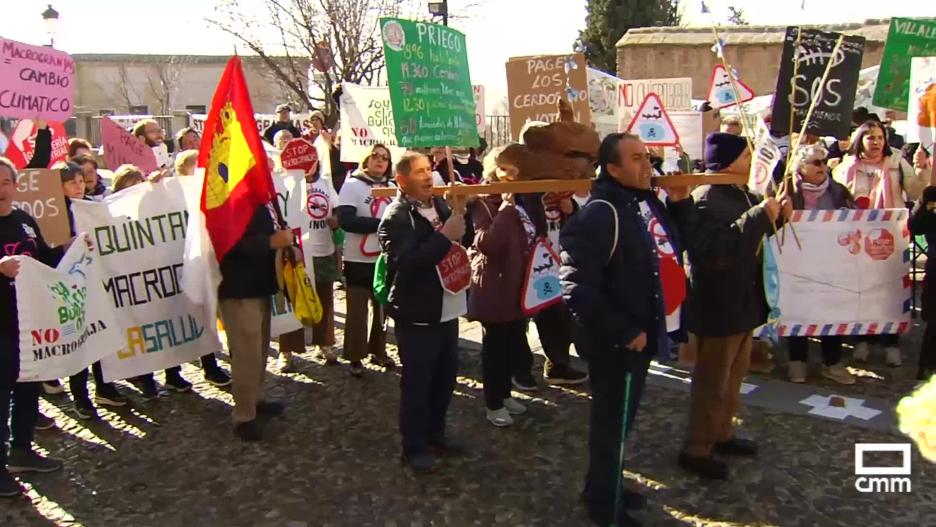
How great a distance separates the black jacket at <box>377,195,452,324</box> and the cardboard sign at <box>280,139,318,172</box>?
233cm

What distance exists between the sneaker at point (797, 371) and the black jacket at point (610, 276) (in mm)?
2768

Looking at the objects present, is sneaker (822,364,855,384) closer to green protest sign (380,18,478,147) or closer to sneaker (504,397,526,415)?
sneaker (504,397,526,415)

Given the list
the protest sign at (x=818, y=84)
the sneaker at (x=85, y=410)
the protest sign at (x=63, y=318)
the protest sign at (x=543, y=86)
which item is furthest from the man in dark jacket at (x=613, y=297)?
the protest sign at (x=543, y=86)

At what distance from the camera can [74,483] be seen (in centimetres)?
482

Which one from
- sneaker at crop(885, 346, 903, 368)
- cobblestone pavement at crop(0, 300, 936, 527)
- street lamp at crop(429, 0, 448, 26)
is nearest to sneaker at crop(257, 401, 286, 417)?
cobblestone pavement at crop(0, 300, 936, 527)

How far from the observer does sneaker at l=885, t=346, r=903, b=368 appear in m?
6.57

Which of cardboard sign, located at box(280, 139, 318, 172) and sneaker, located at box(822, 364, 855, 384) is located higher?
cardboard sign, located at box(280, 139, 318, 172)

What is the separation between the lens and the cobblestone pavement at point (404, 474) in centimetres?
429

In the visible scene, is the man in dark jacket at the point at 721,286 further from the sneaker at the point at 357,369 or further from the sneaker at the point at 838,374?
the sneaker at the point at 357,369

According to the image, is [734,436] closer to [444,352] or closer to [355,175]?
[444,352]

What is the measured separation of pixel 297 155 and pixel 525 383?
2644 mm

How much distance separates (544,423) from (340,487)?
1.52 meters

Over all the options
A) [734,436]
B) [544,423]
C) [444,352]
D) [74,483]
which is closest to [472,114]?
[444,352]

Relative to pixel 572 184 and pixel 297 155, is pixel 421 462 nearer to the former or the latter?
pixel 572 184
